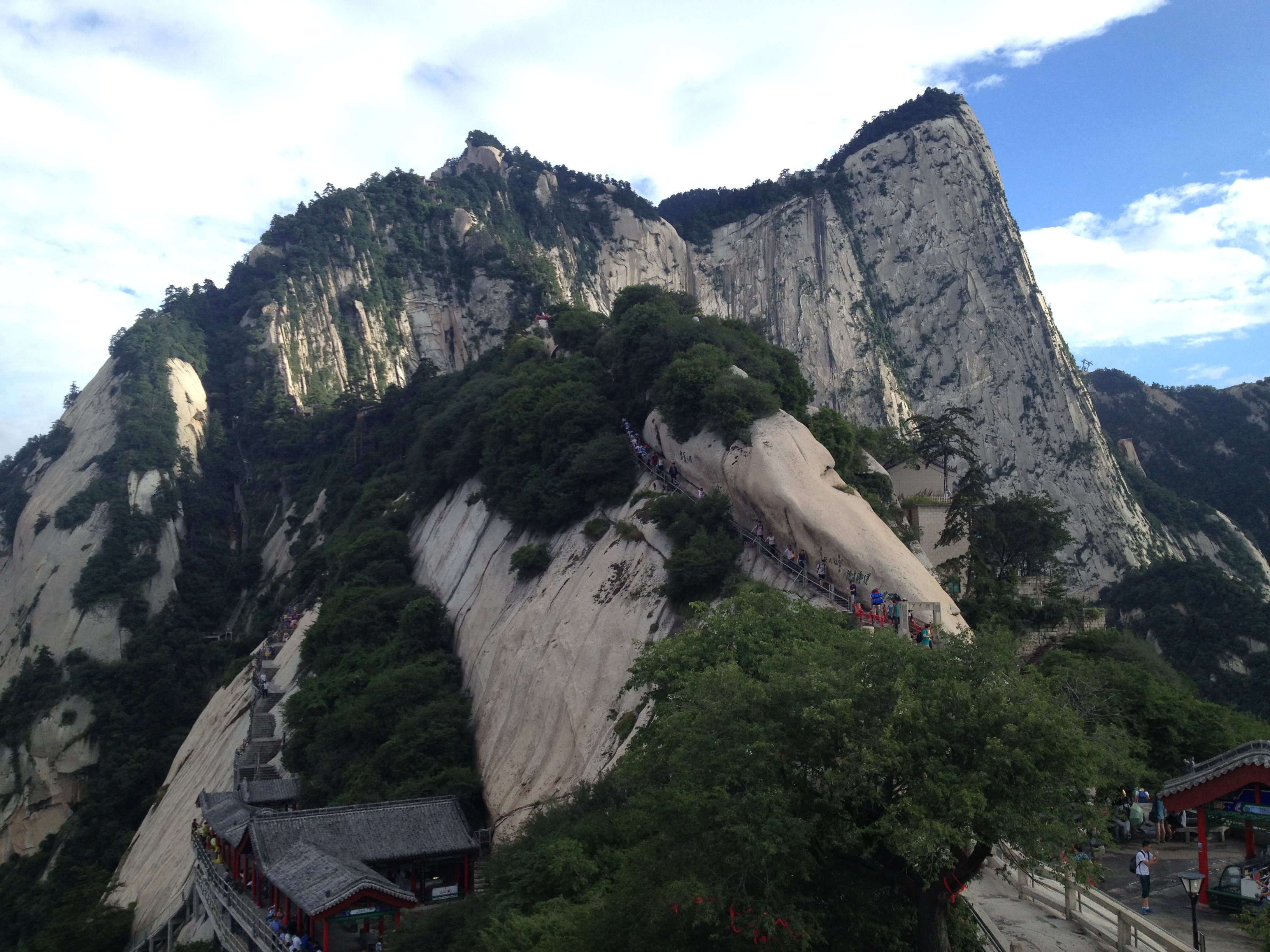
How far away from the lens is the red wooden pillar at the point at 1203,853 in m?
13.9

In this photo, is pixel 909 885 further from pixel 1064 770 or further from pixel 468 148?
pixel 468 148

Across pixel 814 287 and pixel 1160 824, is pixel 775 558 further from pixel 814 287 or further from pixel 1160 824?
pixel 814 287

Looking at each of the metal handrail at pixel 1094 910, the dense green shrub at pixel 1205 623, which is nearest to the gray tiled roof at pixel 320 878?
the metal handrail at pixel 1094 910

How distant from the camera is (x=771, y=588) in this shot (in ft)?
68.1

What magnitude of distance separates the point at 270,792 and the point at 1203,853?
25215 millimetres

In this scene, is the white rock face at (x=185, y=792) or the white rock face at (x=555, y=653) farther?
the white rock face at (x=185, y=792)

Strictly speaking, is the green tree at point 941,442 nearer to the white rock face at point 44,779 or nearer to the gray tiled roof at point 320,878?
the gray tiled roof at point 320,878

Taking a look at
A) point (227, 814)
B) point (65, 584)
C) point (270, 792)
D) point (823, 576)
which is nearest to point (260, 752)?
point (270, 792)

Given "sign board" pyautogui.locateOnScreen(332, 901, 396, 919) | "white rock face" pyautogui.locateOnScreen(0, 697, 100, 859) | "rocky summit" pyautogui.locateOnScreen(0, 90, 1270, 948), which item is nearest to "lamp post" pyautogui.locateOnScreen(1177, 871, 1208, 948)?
"rocky summit" pyautogui.locateOnScreen(0, 90, 1270, 948)

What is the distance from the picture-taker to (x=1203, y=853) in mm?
13922

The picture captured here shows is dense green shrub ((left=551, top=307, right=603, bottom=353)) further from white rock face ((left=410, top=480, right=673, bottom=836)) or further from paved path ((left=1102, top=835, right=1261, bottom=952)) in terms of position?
paved path ((left=1102, top=835, right=1261, bottom=952))

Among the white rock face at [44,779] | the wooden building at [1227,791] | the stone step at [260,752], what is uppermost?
the wooden building at [1227,791]

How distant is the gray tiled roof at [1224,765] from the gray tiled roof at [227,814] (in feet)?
61.8

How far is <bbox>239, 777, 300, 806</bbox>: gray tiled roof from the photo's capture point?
97.8 feet
